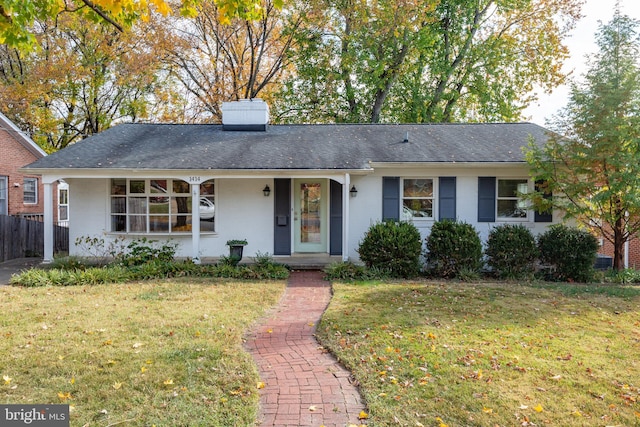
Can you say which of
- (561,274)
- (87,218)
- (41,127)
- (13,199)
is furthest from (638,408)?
(41,127)

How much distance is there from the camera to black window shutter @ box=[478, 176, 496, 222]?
11398mm

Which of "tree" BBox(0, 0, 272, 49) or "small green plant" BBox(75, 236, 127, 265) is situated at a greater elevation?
"tree" BBox(0, 0, 272, 49)

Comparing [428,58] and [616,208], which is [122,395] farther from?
[428,58]

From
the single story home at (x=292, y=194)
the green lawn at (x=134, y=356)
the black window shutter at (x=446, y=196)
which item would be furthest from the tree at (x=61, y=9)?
the black window shutter at (x=446, y=196)

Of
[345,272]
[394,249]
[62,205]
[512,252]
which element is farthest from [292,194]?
[62,205]

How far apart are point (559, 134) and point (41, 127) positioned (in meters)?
23.5

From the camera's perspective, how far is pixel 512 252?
32.9ft

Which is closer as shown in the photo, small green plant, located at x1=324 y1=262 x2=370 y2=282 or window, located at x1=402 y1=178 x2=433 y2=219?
small green plant, located at x1=324 y1=262 x2=370 y2=282

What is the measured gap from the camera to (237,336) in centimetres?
545

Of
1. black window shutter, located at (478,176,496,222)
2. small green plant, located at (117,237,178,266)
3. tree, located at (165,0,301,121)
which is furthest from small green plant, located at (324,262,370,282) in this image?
tree, located at (165,0,301,121)

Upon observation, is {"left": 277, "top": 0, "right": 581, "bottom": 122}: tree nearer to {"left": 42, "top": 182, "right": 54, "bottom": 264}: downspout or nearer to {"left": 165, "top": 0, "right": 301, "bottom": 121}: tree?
{"left": 165, "top": 0, "right": 301, "bottom": 121}: tree

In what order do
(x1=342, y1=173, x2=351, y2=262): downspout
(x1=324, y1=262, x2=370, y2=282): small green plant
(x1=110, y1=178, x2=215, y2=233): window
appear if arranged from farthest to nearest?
(x1=110, y1=178, x2=215, y2=233): window
(x1=342, y1=173, x2=351, y2=262): downspout
(x1=324, y1=262, x2=370, y2=282): small green plant

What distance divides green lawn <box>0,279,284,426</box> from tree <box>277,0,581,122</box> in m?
16.2

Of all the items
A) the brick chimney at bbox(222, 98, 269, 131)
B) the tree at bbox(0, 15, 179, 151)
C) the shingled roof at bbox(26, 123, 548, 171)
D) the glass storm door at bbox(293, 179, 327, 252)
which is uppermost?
the tree at bbox(0, 15, 179, 151)
